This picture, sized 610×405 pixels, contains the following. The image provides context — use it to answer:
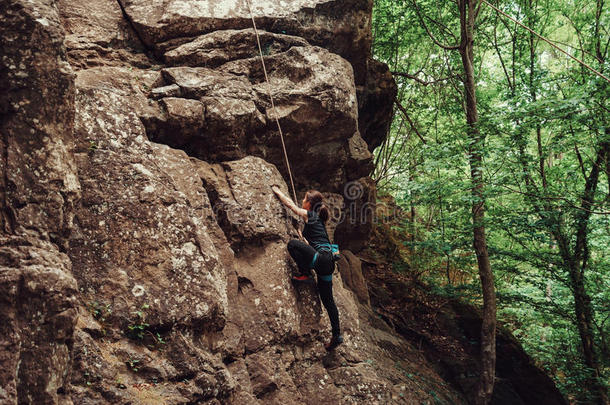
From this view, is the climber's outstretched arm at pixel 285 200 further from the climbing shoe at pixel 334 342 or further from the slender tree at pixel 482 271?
the slender tree at pixel 482 271

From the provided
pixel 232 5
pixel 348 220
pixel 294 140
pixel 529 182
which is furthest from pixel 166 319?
pixel 529 182

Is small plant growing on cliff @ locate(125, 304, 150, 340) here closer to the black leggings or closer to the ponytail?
the black leggings

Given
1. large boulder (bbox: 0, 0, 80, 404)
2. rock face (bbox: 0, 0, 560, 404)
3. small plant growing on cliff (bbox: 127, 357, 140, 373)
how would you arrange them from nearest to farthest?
large boulder (bbox: 0, 0, 80, 404) < rock face (bbox: 0, 0, 560, 404) < small plant growing on cliff (bbox: 127, 357, 140, 373)

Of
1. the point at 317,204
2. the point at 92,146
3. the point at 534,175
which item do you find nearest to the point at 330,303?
the point at 317,204

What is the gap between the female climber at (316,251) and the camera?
6.79 m

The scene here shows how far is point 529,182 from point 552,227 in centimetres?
164

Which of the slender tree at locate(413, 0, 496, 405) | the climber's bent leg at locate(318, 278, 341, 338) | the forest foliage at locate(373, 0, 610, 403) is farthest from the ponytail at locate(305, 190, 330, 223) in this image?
the slender tree at locate(413, 0, 496, 405)

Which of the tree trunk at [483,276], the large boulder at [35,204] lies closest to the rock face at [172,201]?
the large boulder at [35,204]

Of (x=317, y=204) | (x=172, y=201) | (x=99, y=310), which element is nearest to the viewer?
(x=99, y=310)

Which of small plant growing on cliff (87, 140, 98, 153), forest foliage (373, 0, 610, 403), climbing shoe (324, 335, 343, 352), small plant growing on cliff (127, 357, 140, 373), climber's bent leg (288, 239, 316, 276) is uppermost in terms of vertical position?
forest foliage (373, 0, 610, 403)

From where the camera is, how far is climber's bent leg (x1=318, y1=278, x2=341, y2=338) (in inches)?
271

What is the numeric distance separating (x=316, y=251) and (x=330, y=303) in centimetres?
92

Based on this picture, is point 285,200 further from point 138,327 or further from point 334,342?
point 138,327

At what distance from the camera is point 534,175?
13070 mm
